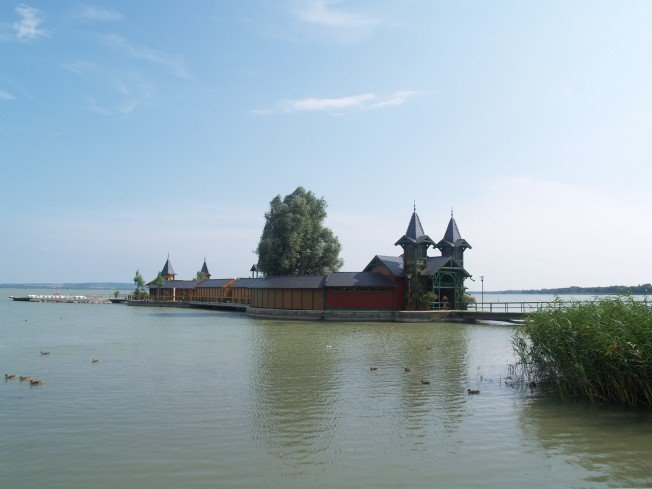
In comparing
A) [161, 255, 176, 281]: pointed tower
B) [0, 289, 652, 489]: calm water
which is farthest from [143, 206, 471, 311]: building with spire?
[161, 255, 176, 281]: pointed tower

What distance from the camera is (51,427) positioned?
12750 millimetres

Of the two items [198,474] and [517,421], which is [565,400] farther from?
[198,474]

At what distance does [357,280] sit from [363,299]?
1.96 metres

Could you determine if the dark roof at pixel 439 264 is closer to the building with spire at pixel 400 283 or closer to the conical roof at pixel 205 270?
the building with spire at pixel 400 283

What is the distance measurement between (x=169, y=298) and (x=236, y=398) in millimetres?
80011

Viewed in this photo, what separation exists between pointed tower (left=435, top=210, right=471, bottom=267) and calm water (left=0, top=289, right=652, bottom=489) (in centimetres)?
3297

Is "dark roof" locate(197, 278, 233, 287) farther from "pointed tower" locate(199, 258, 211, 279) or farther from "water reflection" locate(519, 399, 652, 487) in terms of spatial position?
"water reflection" locate(519, 399, 652, 487)

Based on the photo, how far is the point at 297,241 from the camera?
203ft

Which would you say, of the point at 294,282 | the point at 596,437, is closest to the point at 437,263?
the point at 294,282

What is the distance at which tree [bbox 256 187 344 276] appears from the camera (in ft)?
203

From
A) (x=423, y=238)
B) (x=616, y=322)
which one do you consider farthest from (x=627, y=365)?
(x=423, y=238)

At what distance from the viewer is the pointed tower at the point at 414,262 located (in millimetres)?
51969

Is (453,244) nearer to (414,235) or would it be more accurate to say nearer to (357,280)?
(414,235)

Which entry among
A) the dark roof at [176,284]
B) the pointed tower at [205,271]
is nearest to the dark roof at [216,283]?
the dark roof at [176,284]
